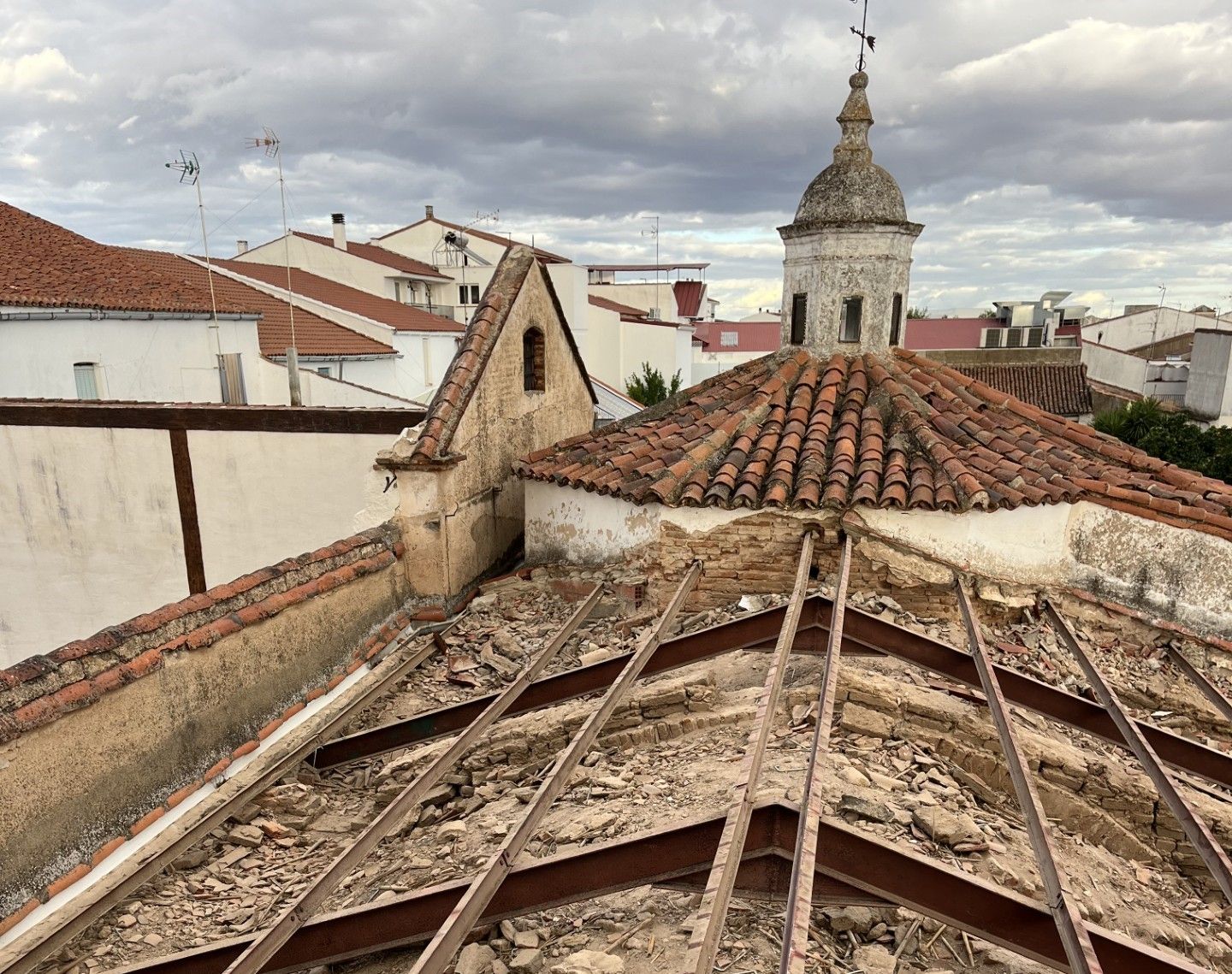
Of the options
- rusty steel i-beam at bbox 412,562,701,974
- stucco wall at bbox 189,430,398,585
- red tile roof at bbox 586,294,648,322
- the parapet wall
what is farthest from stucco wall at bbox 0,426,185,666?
red tile roof at bbox 586,294,648,322

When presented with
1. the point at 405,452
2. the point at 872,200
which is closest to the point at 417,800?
the point at 405,452

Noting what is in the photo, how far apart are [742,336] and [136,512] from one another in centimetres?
3951

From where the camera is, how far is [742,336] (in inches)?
1817

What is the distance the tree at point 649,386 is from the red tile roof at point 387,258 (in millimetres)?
9528

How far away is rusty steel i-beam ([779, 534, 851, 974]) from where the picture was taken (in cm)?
241

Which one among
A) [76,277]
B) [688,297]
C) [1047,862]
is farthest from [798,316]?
[688,297]

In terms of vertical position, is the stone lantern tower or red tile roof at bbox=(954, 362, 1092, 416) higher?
the stone lantern tower

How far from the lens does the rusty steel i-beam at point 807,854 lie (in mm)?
2406

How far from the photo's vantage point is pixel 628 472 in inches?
328

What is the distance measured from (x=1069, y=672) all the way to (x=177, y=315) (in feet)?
62.0

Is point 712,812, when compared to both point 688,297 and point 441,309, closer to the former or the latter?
point 441,309

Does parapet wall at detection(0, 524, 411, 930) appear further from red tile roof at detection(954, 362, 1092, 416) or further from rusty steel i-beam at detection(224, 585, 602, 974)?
red tile roof at detection(954, 362, 1092, 416)

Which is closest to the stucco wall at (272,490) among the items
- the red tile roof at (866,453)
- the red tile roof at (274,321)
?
the red tile roof at (866,453)

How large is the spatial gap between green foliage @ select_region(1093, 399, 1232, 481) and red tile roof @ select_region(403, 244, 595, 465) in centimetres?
1944
